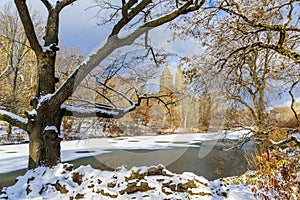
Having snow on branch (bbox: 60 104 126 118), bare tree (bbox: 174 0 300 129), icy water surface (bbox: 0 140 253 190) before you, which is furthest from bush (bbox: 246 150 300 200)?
icy water surface (bbox: 0 140 253 190)

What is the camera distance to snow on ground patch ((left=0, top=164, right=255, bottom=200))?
8.47 ft

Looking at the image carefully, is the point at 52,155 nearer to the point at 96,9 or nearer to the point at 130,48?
the point at 130,48

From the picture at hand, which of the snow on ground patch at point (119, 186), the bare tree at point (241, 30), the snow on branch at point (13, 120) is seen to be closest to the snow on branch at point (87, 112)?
the snow on branch at point (13, 120)

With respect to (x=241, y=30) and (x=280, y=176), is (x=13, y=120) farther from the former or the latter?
(x=241, y=30)

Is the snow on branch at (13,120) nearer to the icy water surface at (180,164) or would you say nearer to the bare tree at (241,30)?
the icy water surface at (180,164)

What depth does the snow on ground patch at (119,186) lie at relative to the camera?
2582 millimetres

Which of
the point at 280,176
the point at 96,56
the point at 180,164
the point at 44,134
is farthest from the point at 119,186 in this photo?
the point at 180,164

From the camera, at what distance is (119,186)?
2674 millimetres

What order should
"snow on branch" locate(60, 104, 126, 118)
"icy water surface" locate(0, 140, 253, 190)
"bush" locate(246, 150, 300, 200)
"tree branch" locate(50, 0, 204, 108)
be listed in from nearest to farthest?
"bush" locate(246, 150, 300, 200) → "tree branch" locate(50, 0, 204, 108) → "snow on branch" locate(60, 104, 126, 118) → "icy water surface" locate(0, 140, 253, 190)

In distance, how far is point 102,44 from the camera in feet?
12.0

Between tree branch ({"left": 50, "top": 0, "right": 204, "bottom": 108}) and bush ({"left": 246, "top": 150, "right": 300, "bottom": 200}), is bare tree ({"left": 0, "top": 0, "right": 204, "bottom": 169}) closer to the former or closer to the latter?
tree branch ({"left": 50, "top": 0, "right": 204, "bottom": 108})

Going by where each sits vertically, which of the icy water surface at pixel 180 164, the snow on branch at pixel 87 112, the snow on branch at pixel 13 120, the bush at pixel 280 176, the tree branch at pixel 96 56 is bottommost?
the icy water surface at pixel 180 164

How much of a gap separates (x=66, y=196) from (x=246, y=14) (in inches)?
147

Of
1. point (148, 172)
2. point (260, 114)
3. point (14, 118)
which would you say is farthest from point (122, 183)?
point (260, 114)
